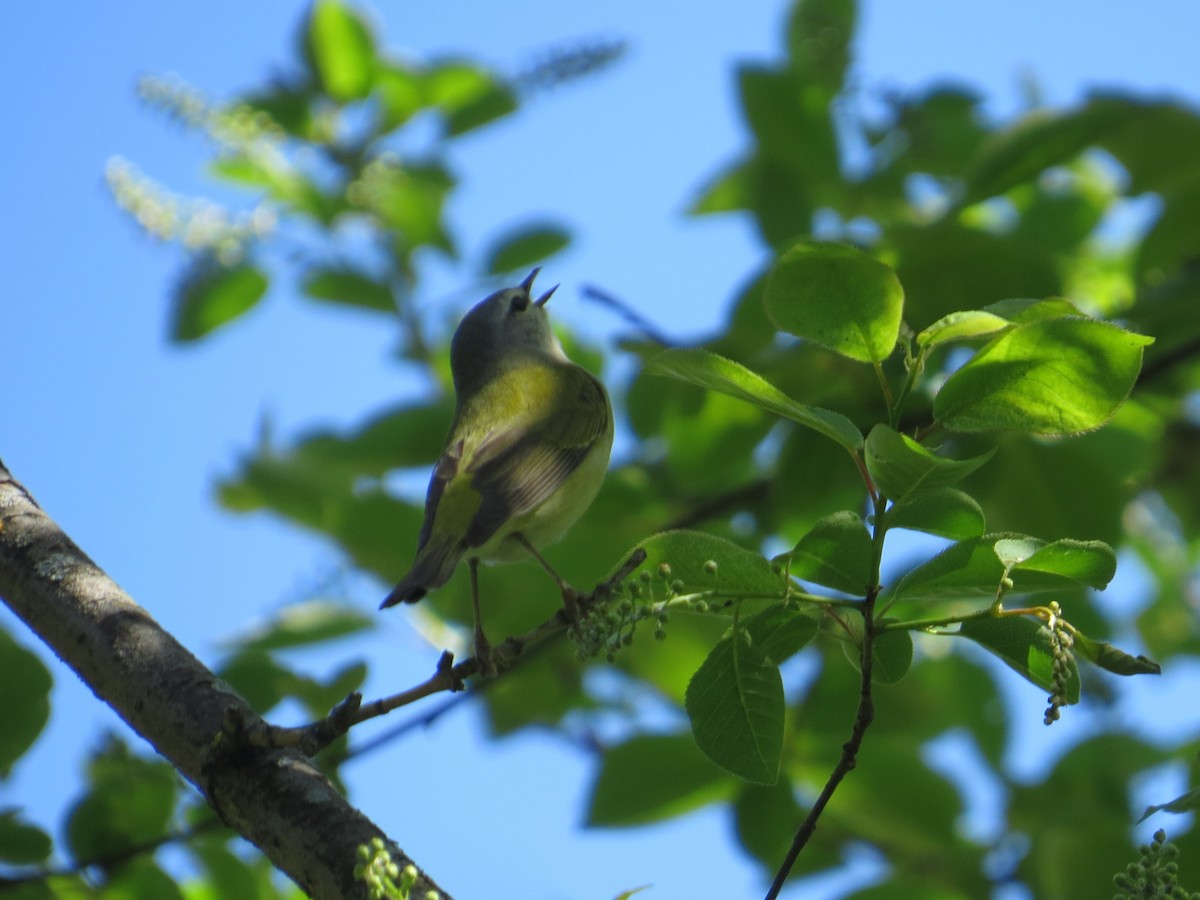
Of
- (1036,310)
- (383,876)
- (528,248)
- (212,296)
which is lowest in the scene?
(383,876)

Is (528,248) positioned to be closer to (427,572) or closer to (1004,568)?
(427,572)

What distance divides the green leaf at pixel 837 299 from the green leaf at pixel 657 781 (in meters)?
1.56


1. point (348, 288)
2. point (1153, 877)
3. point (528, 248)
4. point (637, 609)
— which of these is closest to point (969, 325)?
point (637, 609)

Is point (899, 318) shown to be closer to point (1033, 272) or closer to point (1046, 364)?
point (1046, 364)

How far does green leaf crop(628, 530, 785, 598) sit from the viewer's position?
1.42m

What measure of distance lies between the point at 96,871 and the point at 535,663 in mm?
1569

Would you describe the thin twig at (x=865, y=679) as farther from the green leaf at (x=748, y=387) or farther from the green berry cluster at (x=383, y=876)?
the green berry cluster at (x=383, y=876)

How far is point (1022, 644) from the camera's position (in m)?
1.43

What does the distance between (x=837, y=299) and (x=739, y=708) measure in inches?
19.4

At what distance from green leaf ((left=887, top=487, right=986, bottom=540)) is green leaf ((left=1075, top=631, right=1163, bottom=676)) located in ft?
0.53

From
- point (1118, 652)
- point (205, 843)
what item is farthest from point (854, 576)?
point (205, 843)

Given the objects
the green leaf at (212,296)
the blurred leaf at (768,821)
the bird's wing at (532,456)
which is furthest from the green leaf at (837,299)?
the green leaf at (212,296)

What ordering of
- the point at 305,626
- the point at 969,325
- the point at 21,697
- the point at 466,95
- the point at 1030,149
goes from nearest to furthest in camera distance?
the point at 969,325, the point at 21,697, the point at 1030,149, the point at 305,626, the point at 466,95

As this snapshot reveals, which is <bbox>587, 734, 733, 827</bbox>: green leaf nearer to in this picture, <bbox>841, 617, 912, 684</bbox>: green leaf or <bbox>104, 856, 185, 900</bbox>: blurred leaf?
<bbox>104, 856, 185, 900</bbox>: blurred leaf
